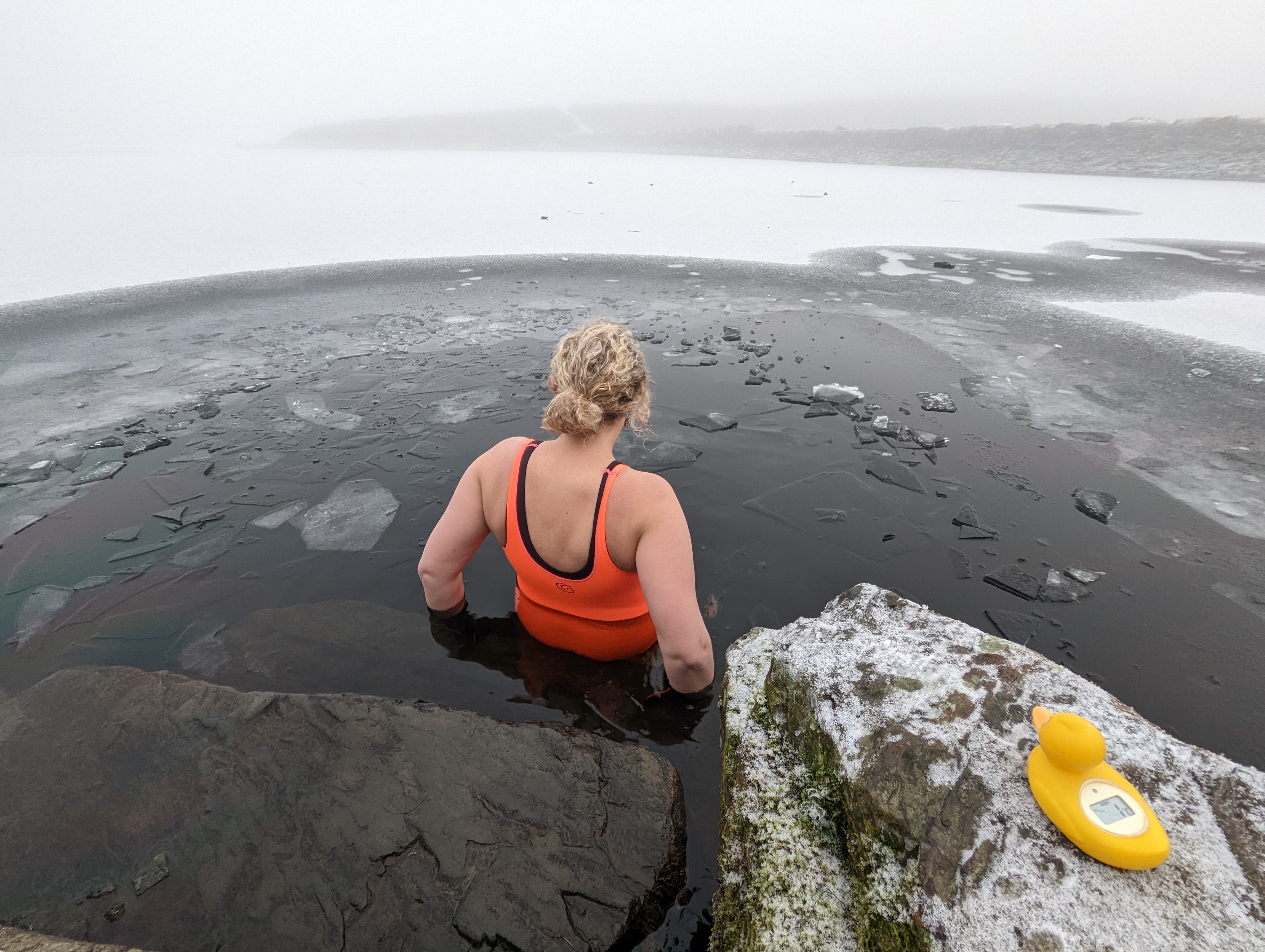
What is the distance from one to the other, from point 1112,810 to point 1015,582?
227 cm

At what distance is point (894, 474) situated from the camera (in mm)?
4332

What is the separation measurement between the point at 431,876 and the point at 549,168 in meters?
A: 34.3

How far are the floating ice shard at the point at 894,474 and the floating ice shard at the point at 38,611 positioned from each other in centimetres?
496

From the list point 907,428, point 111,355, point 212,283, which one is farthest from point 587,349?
point 212,283

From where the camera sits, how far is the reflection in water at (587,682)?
2.50m

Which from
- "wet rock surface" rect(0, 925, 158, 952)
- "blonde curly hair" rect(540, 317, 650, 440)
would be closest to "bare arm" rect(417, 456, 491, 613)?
"blonde curly hair" rect(540, 317, 650, 440)

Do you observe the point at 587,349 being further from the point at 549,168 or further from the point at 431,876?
the point at 549,168

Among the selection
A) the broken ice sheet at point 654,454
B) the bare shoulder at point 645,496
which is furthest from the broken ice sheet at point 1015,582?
the bare shoulder at point 645,496

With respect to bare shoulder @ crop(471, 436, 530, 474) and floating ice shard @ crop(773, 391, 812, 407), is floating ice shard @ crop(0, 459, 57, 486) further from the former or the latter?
floating ice shard @ crop(773, 391, 812, 407)

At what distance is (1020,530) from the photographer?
12.1 feet

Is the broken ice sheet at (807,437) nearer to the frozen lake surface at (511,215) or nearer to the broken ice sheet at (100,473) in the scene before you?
the broken ice sheet at (100,473)

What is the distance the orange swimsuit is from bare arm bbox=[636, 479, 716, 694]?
5.9 inches

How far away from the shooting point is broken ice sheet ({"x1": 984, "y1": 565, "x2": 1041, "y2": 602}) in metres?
3.20

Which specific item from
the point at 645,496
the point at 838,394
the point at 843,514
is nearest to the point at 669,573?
the point at 645,496
